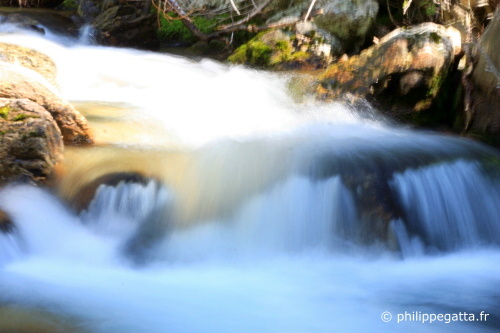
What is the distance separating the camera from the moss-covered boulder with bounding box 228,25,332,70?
315 inches

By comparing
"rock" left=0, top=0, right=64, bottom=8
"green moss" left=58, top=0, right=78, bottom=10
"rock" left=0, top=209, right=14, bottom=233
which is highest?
"green moss" left=58, top=0, right=78, bottom=10

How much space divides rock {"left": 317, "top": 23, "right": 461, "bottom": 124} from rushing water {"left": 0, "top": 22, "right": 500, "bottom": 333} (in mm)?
527

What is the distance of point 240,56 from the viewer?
27.9 feet

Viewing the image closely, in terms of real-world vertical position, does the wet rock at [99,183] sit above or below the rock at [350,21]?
below

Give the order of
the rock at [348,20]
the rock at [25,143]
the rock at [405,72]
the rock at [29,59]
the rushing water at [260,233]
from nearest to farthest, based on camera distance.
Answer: the rushing water at [260,233] → the rock at [25,143] → the rock at [405,72] → the rock at [29,59] → the rock at [348,20]

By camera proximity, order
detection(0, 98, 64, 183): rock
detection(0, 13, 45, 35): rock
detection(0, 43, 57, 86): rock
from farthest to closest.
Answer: detection(0, 13, 45, 35): rock → detection(0, 43, 57, 86): rock → detection(0, 98, 64, 183): rock

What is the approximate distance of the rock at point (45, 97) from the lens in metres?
4.70

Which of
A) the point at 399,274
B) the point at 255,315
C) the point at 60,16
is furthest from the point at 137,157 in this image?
the point at 60,16

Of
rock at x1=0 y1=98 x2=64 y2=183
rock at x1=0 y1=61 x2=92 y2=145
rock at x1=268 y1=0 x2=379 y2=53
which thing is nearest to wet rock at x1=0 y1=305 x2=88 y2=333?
rock at x1=0 y1=98 x2=64 y2=183

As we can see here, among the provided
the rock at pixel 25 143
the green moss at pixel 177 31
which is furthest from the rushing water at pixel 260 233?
the green moss at pixel 177 31

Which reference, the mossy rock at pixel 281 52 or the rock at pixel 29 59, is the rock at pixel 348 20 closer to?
the mossy rock at pixel 281 52

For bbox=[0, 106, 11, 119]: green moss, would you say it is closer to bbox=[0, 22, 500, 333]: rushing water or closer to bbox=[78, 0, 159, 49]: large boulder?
bbox=[0, 22, 500, 333]: rushing water

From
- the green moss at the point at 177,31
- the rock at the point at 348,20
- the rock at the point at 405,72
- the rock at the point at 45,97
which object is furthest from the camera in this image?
the green moss at the point at 177,31

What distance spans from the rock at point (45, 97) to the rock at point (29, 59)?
143cm
